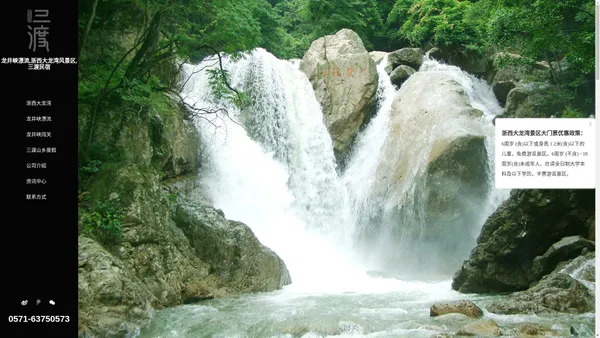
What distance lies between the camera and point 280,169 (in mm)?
11055

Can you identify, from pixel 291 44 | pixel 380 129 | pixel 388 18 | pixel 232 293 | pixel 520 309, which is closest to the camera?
pixel 520 309

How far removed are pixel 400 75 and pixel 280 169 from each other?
15.1ft

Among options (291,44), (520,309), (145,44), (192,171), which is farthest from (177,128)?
(291,44)

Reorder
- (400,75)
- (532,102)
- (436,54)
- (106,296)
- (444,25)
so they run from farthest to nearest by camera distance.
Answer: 1. (436,54)
2. (444,25)
3. (400,75)
4. (532,102)
5. (106,296)

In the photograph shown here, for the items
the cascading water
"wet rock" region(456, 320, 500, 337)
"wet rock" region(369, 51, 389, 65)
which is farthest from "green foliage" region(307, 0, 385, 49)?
"wet rock" region(456, 320, 500, 337)

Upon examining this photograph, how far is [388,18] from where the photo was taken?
17.8 m

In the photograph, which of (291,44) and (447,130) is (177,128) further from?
(291,44)

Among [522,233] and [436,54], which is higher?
[436,54]

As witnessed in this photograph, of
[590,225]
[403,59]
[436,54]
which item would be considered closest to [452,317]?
[590,225]

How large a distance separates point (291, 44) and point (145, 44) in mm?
9795

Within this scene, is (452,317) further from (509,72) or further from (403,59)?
(403,59)

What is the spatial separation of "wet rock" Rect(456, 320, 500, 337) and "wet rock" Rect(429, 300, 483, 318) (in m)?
0.46

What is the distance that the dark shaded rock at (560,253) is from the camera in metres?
6.23
